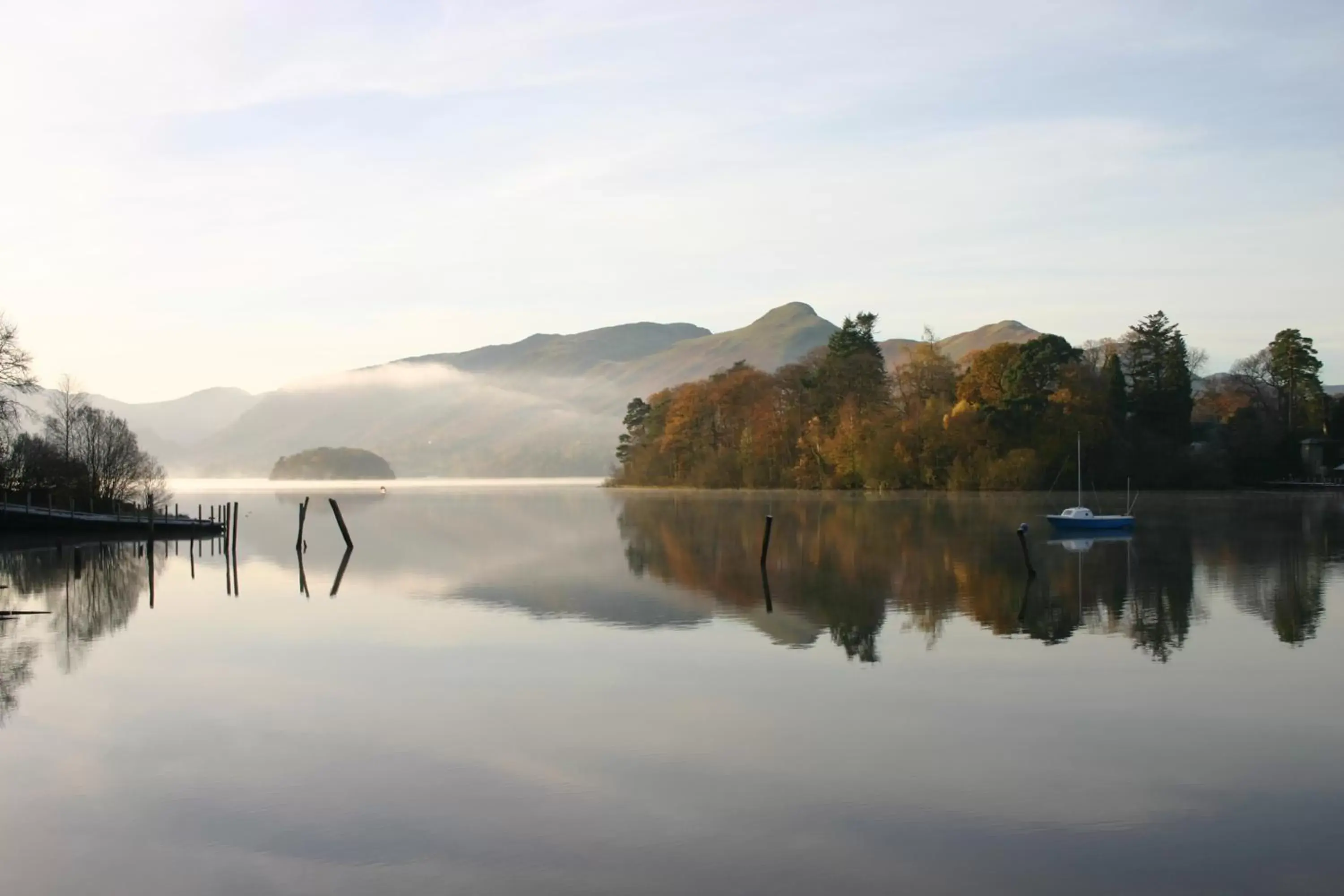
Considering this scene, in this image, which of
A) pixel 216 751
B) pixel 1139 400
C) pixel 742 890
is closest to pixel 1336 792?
pixel 742 890

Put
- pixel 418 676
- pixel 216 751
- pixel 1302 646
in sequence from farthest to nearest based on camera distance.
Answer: pixel 1302 646 → pixel 418 676 → pixel 216 751

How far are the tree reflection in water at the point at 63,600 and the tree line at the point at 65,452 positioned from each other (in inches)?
238

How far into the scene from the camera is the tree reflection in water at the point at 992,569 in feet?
83.1

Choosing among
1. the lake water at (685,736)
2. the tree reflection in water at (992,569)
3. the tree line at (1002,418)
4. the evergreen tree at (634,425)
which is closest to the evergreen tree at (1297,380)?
the tree line at (1002,418)

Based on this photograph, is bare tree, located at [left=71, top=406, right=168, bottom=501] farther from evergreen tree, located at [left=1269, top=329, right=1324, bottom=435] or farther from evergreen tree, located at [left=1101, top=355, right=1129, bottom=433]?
evergreen tree, located at [left=1269, top=329, right=1324, bottom=435]

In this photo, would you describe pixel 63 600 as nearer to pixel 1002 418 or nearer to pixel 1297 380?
pixel 1002 418

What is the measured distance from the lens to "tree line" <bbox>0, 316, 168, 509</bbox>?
48844 millimetres

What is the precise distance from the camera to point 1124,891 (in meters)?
9.78

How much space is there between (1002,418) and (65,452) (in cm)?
6319

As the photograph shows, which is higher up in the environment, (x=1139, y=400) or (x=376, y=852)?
(x=1139, y=400)

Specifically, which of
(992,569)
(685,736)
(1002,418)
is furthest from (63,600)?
(1002,418)

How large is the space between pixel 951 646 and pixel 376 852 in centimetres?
1315

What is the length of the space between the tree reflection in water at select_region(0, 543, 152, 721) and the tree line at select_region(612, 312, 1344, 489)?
6399 centimetres

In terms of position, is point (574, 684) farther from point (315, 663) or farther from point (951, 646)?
point (951, 646)
